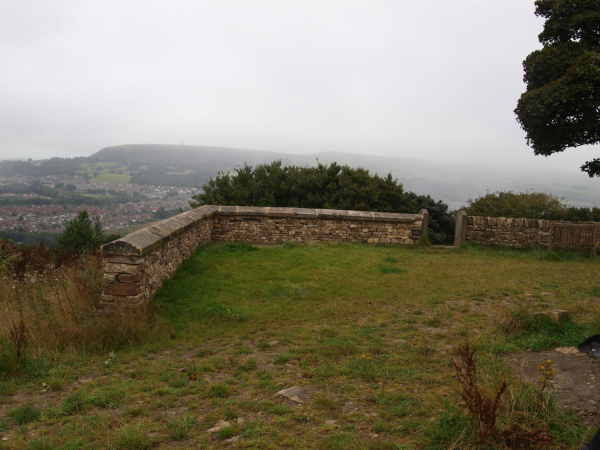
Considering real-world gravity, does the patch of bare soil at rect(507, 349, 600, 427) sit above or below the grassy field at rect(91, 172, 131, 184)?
below

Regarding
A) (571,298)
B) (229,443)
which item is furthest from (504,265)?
(229,443)

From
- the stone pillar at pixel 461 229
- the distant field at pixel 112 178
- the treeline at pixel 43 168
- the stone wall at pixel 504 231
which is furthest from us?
the treeline at pixel 43 168

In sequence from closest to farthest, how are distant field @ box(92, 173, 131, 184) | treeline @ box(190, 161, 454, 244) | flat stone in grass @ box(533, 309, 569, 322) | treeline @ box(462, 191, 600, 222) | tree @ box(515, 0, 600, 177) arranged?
flat stone in grass @ box(533, 309, 569, 322), tree @ box(515, 0, 600, 177), treeline @ box(462, 191, 600, 222), treeline @ box(190, 161, 454, 244), distant field @ box(92, 173, 131, 184)

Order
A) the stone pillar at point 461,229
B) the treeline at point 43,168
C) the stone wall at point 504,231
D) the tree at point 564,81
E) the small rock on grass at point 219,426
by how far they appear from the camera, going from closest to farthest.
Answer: the small rock on grass at point 219,426
the tree at point 564,81
the stone wall at point 504,231
the stone pillar at point 461,229
the treeline at point 43,168

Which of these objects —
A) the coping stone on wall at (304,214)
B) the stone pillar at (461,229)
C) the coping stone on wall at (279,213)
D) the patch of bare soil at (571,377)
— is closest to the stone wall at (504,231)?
the stone pillar at (461,229)

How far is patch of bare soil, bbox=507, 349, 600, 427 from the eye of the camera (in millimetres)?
2992

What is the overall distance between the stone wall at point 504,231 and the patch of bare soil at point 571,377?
8.78 m

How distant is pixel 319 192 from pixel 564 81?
8989mm

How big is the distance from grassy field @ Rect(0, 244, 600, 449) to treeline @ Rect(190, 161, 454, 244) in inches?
300

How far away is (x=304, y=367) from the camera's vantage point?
171 inches

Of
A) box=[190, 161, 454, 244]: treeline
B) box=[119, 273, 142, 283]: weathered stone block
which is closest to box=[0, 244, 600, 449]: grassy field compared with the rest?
box=[119, 273, 142, 283]: weathered stone block

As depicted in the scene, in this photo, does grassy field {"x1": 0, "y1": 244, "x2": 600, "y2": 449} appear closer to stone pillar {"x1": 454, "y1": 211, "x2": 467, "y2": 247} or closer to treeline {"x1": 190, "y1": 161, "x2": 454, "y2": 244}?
stone pillar {"x1": 454, "y1": 211, "x2": 467, "y2": 247}

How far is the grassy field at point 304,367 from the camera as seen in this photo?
3.01 metres

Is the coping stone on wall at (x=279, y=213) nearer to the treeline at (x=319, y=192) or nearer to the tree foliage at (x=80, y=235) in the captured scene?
the treeline at (x=319, y=192)
